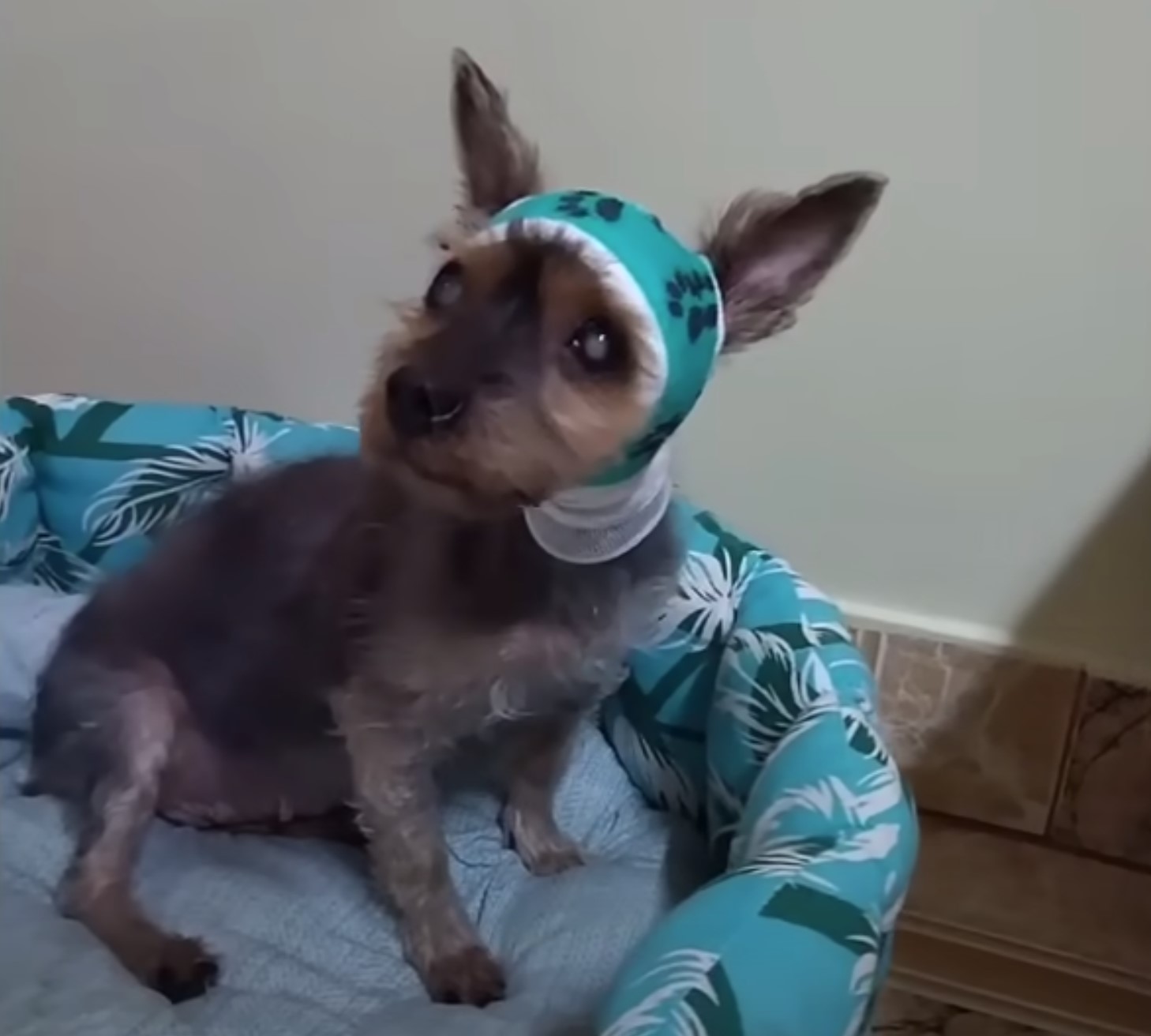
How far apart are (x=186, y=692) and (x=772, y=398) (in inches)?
31.1

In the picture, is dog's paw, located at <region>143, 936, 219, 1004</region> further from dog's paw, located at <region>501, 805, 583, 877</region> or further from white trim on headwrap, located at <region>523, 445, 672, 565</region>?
white trim on headwrap, located at <region>523, 445, 672, 565</region>

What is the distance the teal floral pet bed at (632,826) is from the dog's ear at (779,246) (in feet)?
1.33

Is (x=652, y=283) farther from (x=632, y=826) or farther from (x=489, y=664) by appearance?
(x=632, y=826)

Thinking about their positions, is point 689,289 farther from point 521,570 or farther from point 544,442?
point 521,570

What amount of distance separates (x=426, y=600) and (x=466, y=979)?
384 mm

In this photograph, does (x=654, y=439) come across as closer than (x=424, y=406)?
No

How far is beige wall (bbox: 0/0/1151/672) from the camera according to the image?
1.83 meters

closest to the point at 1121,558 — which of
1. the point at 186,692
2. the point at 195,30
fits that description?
the point at 186,692

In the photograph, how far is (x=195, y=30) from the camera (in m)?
2.12

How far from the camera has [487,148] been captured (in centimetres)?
147

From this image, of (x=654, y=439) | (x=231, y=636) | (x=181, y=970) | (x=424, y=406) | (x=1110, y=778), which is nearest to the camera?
(x=424, y=406)

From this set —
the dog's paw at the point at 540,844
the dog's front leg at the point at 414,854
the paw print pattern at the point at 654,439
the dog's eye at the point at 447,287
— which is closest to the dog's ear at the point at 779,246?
the paw print pattern at the point at 654,439

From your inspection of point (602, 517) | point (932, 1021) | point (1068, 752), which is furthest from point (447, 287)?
point (932, 1021)

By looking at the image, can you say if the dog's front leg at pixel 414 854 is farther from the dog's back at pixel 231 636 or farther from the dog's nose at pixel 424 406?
the dog's nose at pixel 424 406
